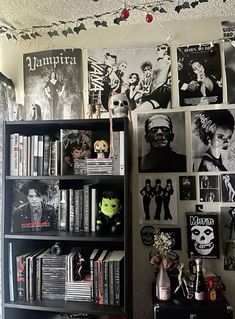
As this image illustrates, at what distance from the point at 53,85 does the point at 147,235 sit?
3.53ft

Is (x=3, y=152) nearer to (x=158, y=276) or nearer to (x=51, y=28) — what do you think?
(x=51, y=28)

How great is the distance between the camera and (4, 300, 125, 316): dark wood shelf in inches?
57.0

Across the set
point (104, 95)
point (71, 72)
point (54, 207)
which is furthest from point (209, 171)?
point (71, 72)

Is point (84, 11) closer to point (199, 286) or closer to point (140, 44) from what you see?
point (140, 44)

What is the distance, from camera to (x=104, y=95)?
1.87m

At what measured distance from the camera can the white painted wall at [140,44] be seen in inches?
68.9

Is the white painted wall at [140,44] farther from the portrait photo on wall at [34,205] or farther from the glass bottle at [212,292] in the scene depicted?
the portrait photo on wall at [34,205]

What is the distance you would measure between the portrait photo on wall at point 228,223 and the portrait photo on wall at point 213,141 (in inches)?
8.9

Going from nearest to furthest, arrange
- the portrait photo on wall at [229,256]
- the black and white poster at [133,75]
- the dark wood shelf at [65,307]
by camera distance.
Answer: the dark wood shelf at [65,307]
the portrait photo on wall at [229,256]
the black and white poster at [133,75]

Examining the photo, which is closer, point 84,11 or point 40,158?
point 40,158

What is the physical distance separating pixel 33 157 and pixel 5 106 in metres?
0.41

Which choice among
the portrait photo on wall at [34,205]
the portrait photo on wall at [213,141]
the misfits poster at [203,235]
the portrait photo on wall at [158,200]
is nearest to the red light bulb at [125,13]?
the portrait photo on wall at [213,141]

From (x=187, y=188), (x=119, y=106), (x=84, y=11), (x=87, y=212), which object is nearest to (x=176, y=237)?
(x=187, y=188)

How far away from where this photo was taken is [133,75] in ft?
6.07
